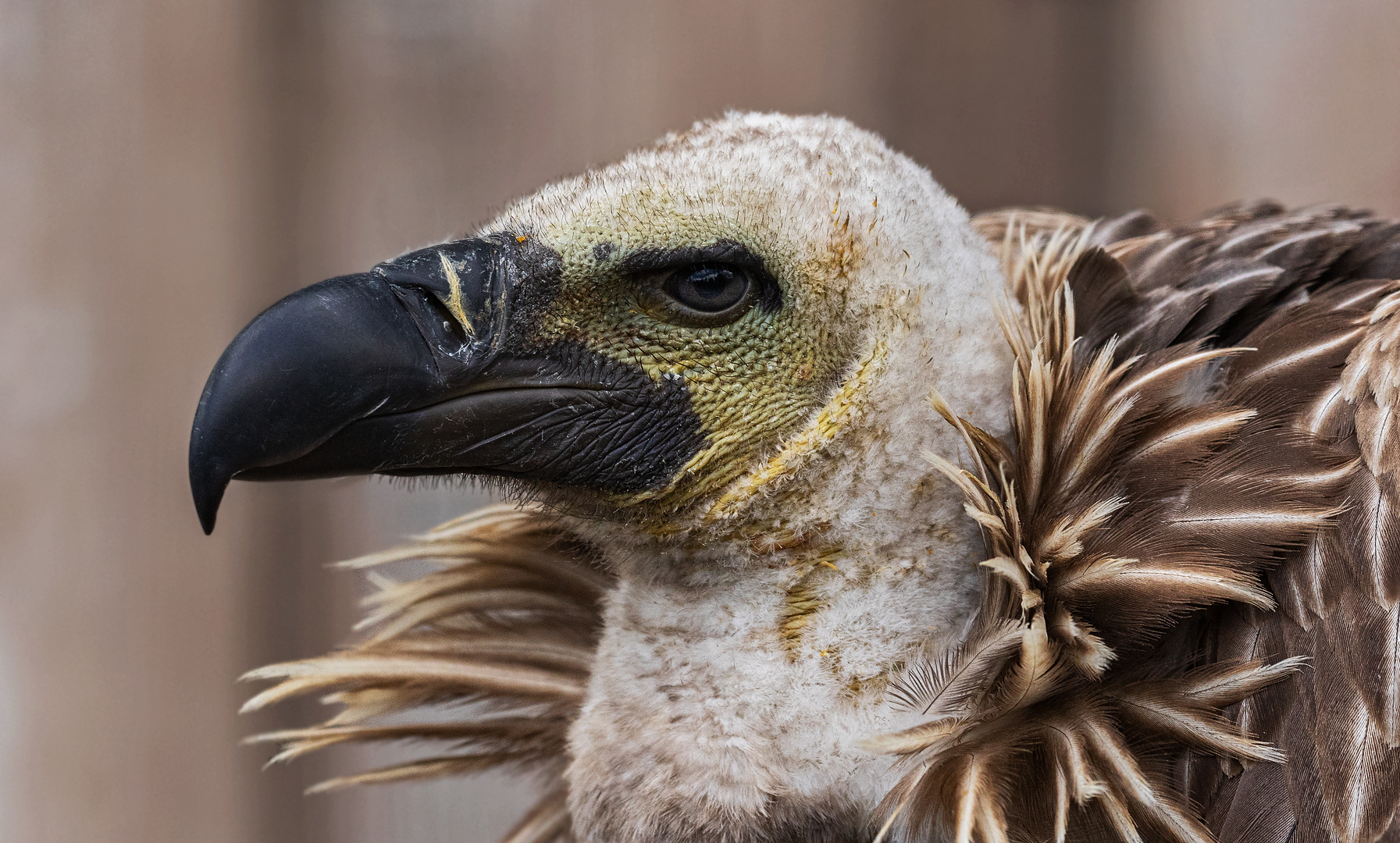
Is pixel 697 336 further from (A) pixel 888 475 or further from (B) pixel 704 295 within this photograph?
(A) pixel 888 475

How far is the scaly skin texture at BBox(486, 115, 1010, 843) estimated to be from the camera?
3.17ft

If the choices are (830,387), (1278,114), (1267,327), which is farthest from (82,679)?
(1278,114)

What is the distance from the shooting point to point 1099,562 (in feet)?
2.90

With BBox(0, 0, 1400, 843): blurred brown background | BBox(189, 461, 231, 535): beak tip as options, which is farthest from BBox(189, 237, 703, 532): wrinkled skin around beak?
BBox(0, 0, 1400, 843): blurred brown background

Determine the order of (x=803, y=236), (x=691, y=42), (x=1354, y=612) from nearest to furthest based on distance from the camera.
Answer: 1. (x=1354, y=612)
2. (x=803, y=236)
3. (x=691, y=42)

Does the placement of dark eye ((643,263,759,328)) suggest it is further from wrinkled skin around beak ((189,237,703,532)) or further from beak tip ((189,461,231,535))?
beak tip ((189,461,231,535))

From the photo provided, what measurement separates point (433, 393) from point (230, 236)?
112 cm

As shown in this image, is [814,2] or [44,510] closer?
[44,510]

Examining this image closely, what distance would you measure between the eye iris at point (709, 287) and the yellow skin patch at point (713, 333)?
0.02 meters

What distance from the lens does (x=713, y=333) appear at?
1.02m

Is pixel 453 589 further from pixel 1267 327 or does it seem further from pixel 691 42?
pixel 691 42

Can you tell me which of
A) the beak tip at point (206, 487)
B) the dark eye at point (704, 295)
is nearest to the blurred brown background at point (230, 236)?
the beak tip at point (206, 487)

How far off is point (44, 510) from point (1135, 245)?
166 cm

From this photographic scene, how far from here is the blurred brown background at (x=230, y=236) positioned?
5.83 ft
